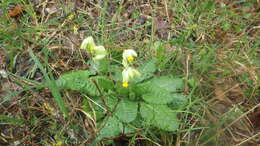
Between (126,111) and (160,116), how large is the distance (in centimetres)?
20

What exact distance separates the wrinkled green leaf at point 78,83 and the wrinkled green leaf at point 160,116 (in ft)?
1.05

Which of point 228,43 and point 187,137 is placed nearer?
point 187,137

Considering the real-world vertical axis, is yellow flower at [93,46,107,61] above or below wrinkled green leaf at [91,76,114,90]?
above

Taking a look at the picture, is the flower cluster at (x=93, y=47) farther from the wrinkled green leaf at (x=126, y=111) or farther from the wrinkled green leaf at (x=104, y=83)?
the wrinkled green leaf at (x=126, y=111)

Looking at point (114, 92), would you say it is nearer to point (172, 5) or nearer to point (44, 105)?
point (44, 105)

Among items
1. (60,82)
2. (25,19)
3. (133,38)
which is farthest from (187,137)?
(25,19)

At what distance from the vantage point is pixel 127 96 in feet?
6.22

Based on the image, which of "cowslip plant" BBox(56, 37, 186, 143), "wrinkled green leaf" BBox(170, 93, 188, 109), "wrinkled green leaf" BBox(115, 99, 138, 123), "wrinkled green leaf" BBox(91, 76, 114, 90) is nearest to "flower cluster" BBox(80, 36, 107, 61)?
"cowslip plant" BBox(56, 37, 186, 143)

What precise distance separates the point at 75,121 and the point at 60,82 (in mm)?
263

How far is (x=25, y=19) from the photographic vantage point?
237 cm

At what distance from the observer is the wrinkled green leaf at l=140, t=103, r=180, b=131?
1.69m

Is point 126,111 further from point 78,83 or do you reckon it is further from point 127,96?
point 78,83

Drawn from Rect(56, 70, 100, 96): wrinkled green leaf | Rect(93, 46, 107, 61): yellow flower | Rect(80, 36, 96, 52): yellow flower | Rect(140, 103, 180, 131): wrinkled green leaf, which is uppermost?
Rect(80, 36, 96, 52): yellow flower

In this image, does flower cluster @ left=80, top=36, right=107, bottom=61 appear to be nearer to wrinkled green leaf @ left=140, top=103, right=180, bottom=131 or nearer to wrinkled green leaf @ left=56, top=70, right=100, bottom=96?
wrinkled green leaf @ left=56, top=70, right=100, bottom=96
